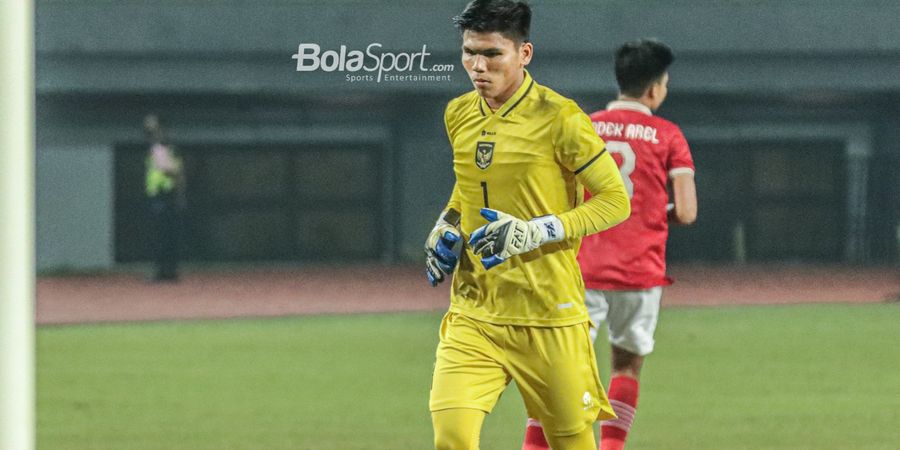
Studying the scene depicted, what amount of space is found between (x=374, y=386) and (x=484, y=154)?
4.55 meters

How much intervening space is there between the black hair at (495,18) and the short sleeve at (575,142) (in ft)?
0.90

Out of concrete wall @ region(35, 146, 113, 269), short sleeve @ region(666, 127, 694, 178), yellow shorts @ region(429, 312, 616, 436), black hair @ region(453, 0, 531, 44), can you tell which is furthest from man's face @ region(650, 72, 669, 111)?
concrete wall @ region(35, 146, 113, 269)

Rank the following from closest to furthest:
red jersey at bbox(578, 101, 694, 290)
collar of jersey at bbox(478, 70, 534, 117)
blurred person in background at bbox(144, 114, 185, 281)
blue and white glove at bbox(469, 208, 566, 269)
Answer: blue and white glove at bbox(469, 208, 566, 269)
collar of jersey at bbox(478, 70, 534, 117)
red jersey at bbox(578, 101, 694, 290)
blurred person in background at bbox(144, 114, 185, 281)

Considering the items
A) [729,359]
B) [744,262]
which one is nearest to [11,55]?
[729,359]

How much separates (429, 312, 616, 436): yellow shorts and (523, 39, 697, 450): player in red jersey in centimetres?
123

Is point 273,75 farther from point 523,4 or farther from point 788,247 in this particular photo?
point 523,4

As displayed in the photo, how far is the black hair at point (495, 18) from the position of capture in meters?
4.18

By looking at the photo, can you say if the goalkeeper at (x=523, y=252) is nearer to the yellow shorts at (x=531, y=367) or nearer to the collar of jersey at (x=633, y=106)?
the yellow shorts at (x=531, y=367)

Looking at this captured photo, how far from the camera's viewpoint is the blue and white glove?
4.03 metres

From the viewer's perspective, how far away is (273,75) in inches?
798

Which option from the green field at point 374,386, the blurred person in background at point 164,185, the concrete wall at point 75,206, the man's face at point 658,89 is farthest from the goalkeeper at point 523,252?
the concrete wall at point 75,206

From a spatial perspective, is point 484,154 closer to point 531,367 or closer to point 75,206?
point 531,367

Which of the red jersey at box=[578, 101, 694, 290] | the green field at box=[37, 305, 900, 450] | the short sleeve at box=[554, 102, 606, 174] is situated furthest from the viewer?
the green field at box=[37, 305, 900, 450]

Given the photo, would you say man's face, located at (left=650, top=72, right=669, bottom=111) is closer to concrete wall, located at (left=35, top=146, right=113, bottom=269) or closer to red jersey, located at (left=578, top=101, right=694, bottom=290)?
red jersey, located at (left=578, top=101, right=694, bottom=290)
